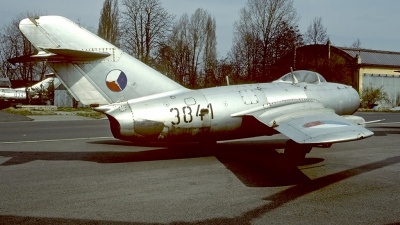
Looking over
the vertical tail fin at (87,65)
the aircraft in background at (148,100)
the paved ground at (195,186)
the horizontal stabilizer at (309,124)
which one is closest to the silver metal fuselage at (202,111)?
the aircraft in background at (148,100)

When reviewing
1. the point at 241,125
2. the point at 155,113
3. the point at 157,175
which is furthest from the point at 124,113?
the point at 241,125

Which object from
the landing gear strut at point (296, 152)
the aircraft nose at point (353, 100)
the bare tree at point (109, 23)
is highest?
the bare tree at point (109, 23)

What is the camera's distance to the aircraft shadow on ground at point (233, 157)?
8607 millimetres

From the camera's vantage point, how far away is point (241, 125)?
1071 cm

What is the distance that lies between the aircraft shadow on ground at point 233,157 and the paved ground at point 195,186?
1.0 inches

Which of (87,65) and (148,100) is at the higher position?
(87,65)

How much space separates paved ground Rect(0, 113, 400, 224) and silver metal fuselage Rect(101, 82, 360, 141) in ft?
2.63

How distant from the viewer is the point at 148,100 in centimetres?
998

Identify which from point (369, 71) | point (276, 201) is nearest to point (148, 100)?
point (276, 201)

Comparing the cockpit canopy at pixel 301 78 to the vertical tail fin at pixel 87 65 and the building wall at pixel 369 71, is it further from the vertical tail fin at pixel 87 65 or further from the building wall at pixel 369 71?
the building wall at pixel 369 71

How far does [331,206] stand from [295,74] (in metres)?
6.92

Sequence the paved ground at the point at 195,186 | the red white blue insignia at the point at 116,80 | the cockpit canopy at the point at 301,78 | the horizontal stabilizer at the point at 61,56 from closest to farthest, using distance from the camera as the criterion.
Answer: the paved ground at the point at 195,186 < the horizontal stabilizer at the point at 61,56 < the red white blue insignia at the point at 116,80 < the cockpit canopy at the point at 301,78

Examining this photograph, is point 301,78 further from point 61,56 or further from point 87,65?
point 61,56

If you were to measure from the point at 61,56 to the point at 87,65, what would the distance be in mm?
679
